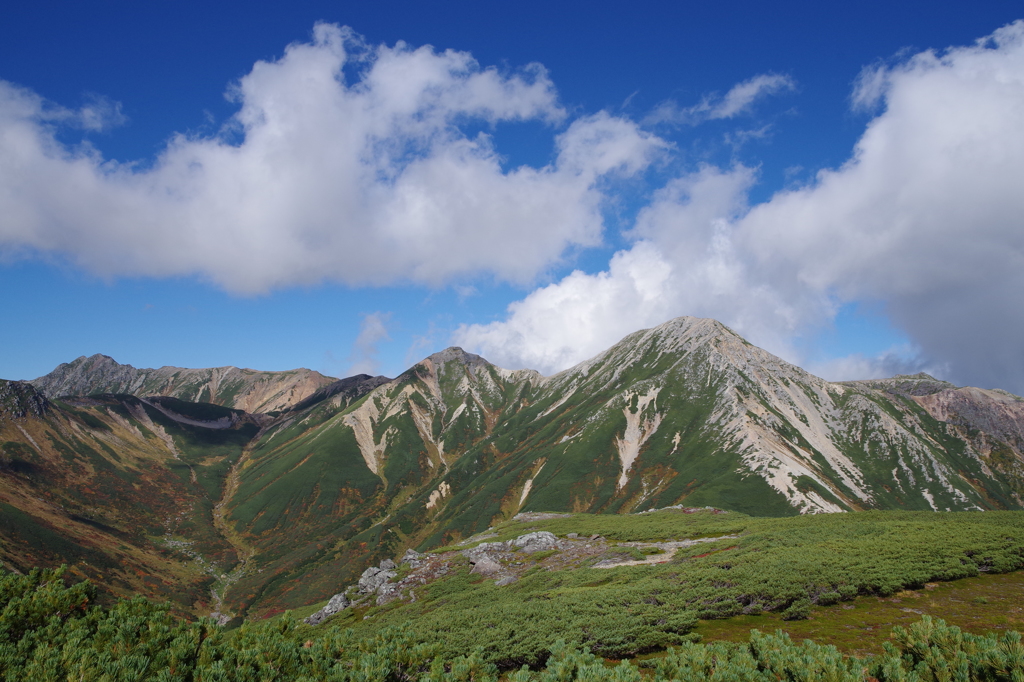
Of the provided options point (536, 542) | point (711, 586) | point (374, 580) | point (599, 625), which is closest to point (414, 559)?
point (374, 580)

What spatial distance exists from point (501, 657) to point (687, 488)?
161015mm

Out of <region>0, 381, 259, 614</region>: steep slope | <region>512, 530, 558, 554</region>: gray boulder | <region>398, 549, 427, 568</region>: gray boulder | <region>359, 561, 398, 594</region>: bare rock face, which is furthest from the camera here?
<region>0, 381, 259, 614</region>: steep slope

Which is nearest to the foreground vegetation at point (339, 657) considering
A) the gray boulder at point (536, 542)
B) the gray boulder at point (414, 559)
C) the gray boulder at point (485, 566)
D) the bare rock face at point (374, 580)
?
the gray boulder at point (485, 566)

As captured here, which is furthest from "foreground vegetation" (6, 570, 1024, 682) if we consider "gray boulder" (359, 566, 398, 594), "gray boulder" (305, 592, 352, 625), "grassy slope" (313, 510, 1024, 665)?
"gray boulder" (359, 566, 398, 594)

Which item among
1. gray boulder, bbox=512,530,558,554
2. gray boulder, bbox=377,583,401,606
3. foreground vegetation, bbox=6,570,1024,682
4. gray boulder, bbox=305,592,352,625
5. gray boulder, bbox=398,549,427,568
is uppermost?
foreground vegetation, bbox=6,570,1024,682

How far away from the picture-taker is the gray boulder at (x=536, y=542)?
8212cm

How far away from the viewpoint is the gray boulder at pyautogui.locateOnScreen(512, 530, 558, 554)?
82125mm

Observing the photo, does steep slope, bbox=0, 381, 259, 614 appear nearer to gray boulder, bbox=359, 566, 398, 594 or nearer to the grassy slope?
gray boulder, bbox=359, 566, 398, 594

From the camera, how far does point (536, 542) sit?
8431 centimetres

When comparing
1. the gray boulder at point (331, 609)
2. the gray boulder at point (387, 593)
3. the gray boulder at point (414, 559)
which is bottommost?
the gray boulder at point (331, 609)

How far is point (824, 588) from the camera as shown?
125ft

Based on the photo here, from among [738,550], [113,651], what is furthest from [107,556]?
[738,550]

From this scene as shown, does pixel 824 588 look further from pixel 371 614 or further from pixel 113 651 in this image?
pixel 371 614

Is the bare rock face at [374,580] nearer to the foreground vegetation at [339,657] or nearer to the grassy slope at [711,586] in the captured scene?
the grassy slope at [711,586]
